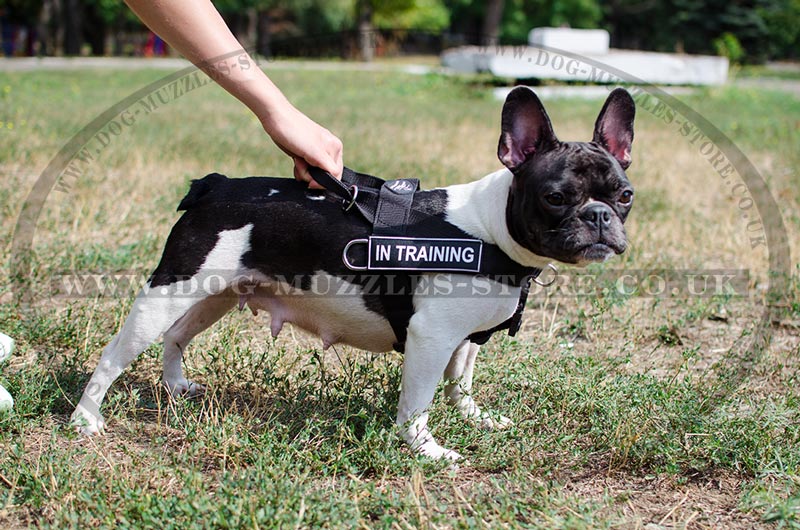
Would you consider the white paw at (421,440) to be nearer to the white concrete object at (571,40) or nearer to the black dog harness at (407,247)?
A: the black dog harness at (407,247)

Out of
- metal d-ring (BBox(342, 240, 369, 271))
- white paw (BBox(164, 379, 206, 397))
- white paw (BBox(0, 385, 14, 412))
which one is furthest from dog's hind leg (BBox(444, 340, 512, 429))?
white paw (BBox(0, 385, 14, 412))

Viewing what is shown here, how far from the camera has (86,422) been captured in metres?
2.84

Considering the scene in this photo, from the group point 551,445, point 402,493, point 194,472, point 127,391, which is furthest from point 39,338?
point 551,445

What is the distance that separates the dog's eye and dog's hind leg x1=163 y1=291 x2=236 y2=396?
137cm

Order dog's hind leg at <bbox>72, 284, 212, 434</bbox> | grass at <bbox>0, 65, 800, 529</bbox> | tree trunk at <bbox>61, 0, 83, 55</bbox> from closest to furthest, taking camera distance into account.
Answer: grass at <bbox>0, 65, 800, 529</bbox> → dog's hind leg at <bbox>72, 284, 212, 434</bbox> → tree trunk at <bbox>61, 0, 83, 55</bbox>

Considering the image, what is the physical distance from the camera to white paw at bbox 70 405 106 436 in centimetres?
284

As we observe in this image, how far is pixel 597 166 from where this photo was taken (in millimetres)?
2543

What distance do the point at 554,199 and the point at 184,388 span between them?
1741 mm

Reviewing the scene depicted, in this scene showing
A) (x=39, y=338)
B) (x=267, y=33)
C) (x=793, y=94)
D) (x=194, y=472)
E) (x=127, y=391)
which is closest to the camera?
(x=194, y=472)

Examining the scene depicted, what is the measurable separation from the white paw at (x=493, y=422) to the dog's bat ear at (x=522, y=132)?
975 mm

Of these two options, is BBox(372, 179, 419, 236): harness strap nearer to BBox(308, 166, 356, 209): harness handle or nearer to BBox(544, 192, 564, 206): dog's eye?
BBox(308, 166, 356, 209): harness handle

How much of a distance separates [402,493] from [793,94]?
66.6 ft

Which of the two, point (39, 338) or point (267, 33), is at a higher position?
point (267, 33)

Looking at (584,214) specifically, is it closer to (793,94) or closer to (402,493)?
(402,493)
